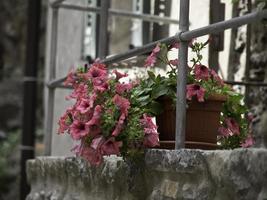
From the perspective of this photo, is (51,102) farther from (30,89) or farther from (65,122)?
(65,122)

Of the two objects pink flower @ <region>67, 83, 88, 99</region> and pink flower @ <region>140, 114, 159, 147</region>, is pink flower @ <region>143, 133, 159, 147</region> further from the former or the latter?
pink flower @ <region>67, 83, 88, 99</region>

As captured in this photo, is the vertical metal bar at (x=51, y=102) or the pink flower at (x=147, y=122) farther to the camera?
the vertical metal bar at (x=51, y=102)

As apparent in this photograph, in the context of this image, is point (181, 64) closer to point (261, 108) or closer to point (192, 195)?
point (192, 195)

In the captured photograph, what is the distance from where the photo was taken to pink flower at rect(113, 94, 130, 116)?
2.79 meters

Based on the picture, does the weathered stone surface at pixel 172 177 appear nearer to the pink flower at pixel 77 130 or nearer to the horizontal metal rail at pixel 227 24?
the pink flower at pixel 77 130

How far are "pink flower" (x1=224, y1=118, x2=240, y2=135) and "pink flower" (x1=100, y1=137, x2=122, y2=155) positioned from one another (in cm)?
50

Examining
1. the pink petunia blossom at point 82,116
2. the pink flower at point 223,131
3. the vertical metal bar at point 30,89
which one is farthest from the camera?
the vertical metal bar at point 30,89

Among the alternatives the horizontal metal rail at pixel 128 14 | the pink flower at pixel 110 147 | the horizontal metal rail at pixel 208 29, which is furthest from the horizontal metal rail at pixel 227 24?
the horizontal metal rail at pixel 128 14

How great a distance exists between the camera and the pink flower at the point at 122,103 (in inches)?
110

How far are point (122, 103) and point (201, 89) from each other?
30cm

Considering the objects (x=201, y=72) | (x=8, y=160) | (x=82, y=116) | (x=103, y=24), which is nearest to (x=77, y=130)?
(x=82, y=116)

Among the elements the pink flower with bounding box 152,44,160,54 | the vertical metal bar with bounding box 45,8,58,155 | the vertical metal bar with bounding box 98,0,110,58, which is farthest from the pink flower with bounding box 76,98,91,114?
the vertical metal bar with bounding box 45,8,58,155

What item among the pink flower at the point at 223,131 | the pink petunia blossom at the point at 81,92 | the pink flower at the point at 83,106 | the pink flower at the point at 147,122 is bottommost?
the pink flower at the point at 223,131

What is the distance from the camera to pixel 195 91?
2799 millimetres
